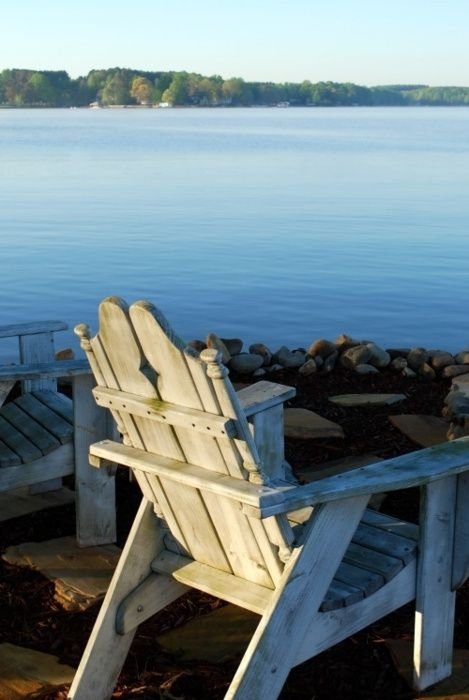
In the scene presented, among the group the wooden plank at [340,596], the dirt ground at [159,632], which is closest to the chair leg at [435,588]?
the dirt ground at [159,632]

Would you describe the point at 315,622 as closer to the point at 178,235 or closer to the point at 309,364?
the point at 309,364

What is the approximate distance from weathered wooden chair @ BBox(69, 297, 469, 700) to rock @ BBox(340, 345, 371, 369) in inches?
143

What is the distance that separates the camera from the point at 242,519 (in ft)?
8.93

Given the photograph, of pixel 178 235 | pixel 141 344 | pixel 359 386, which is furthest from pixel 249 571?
pixel 178 235

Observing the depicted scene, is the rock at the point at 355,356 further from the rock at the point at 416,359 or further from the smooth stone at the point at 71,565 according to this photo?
the smooth stone at the point at 71,565

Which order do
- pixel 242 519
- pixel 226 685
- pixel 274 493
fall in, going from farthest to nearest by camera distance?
pixel 226 685 < pixel 242 519 < pixel 274 493

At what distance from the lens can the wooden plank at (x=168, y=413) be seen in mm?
2539

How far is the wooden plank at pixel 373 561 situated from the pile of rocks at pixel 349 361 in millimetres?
3608

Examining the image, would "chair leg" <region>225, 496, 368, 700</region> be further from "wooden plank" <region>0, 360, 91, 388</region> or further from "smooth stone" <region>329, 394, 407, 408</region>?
"smooth stone" <region>329, 394, 407, 408</region>

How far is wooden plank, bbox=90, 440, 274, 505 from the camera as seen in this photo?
2.57 metres

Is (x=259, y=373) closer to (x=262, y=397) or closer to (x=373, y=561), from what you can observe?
(x=262, y=397)

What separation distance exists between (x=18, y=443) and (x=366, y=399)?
2.39 metres

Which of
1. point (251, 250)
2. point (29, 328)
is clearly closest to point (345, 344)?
point (29, 328)

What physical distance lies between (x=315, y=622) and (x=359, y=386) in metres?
3.80
